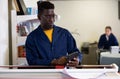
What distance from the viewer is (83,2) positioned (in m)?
7.91

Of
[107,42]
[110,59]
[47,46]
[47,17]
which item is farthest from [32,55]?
[107,42]

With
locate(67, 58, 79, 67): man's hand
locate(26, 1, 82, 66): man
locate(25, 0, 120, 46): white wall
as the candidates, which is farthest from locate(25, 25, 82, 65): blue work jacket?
locate(25, 0, 120, 46): white wall

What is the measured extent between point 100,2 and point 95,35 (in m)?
1.14

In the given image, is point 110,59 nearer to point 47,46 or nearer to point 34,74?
point 47,46

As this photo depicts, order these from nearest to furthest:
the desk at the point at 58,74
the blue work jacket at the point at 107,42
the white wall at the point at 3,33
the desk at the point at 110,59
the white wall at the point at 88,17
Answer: the desk at the point at 58,74 < the white wall at the point at 3,33 < the desk at the point at 110,59 < the blue work jacket at the point at 107,42 < the white wall at the point at 88,17

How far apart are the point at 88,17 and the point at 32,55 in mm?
6149

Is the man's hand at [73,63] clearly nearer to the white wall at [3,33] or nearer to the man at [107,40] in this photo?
the white wall at [3,33]

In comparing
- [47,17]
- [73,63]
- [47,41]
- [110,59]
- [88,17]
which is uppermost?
[47,17]

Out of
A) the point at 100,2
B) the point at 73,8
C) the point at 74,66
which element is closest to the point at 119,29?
the point at 100,2

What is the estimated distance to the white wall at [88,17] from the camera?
789 centimetres

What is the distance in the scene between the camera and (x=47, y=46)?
1.97m

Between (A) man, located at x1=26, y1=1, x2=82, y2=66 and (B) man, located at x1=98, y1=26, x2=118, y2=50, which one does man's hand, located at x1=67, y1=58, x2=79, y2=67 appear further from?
(B) man, located at x1=98, y1=26, x2=118, y2=50

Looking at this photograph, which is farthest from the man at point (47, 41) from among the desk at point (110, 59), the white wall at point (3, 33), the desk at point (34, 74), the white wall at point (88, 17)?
the white wall at point (88, 17)

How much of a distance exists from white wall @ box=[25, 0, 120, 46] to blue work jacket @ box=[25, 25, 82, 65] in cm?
588
